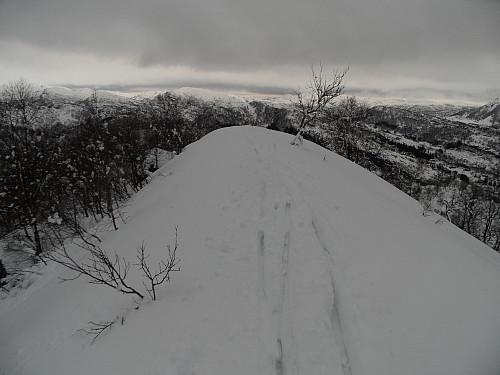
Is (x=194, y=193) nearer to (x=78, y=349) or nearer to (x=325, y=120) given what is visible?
(x=78, y=349)

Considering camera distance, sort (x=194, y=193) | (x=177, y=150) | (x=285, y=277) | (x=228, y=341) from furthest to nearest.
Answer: (x=177, y=150) → (x=194, y=193) → (x=285, y=277) → (x=228, y=341)

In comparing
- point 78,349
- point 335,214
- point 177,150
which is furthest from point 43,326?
point 177,150

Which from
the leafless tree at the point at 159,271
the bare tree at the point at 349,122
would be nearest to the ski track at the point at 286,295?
the leafless tree at the point at 159,271

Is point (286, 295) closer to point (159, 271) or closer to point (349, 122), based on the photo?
point (159, 271)

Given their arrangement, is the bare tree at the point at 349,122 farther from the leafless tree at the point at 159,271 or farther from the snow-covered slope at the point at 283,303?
the leafless tree at the point at 159,271

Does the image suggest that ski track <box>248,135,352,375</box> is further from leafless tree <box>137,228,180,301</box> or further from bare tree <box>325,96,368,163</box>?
bare tree <box>325,96,368,163</box>

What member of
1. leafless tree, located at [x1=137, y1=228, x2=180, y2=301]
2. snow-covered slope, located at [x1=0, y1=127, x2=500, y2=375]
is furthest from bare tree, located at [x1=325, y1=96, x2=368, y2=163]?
leafless tree, located at [x1=137, y1=228, x2=180, y2=301]
